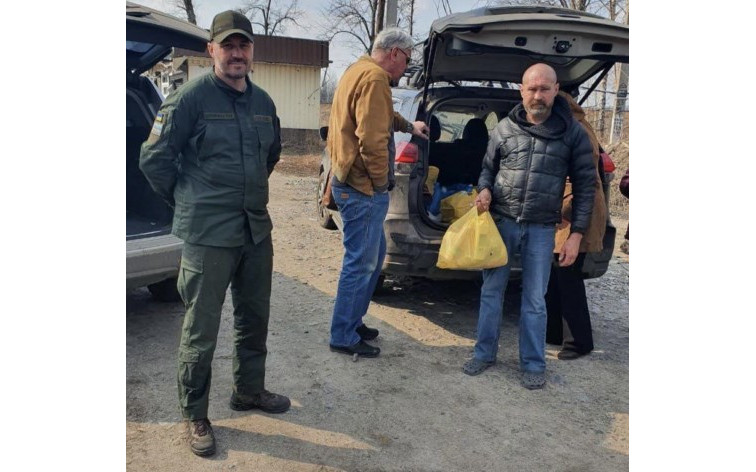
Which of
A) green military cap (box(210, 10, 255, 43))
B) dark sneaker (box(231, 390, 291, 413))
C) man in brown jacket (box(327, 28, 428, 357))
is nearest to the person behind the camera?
green military cap (box(210, 10, 255, 43))

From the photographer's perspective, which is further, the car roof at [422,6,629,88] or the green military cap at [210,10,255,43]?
the car roof at [422,6,629,88]

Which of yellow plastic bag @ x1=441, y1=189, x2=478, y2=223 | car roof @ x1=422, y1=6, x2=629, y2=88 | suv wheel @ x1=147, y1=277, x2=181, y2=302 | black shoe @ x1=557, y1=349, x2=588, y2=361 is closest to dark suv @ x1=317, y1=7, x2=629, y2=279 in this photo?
car roof @ x1=422, y1=6, x2=629, y2=88

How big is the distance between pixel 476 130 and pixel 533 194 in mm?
2407

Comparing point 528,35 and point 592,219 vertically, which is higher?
point 528,35

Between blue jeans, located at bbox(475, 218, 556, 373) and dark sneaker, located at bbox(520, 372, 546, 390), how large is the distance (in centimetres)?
3

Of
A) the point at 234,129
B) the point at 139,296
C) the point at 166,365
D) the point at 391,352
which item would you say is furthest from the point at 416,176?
the point at 139,296

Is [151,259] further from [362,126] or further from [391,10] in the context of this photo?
[391,10]

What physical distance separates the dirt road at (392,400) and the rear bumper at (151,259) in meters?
0.51

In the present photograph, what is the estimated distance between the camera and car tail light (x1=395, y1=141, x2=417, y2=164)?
4.06 metres

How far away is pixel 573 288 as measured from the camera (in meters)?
4.10

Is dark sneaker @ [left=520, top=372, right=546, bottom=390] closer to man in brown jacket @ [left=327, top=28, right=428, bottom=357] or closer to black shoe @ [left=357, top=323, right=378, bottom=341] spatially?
man in brown jacket @ [left=327, top=28, right=428, bottom=357]

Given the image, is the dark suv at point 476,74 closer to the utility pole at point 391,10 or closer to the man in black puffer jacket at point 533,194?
the man in black puffer jacket at point 533,194

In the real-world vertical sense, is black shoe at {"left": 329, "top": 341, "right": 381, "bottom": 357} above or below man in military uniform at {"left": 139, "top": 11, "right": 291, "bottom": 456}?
below

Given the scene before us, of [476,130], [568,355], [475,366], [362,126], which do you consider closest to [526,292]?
[475,366]
